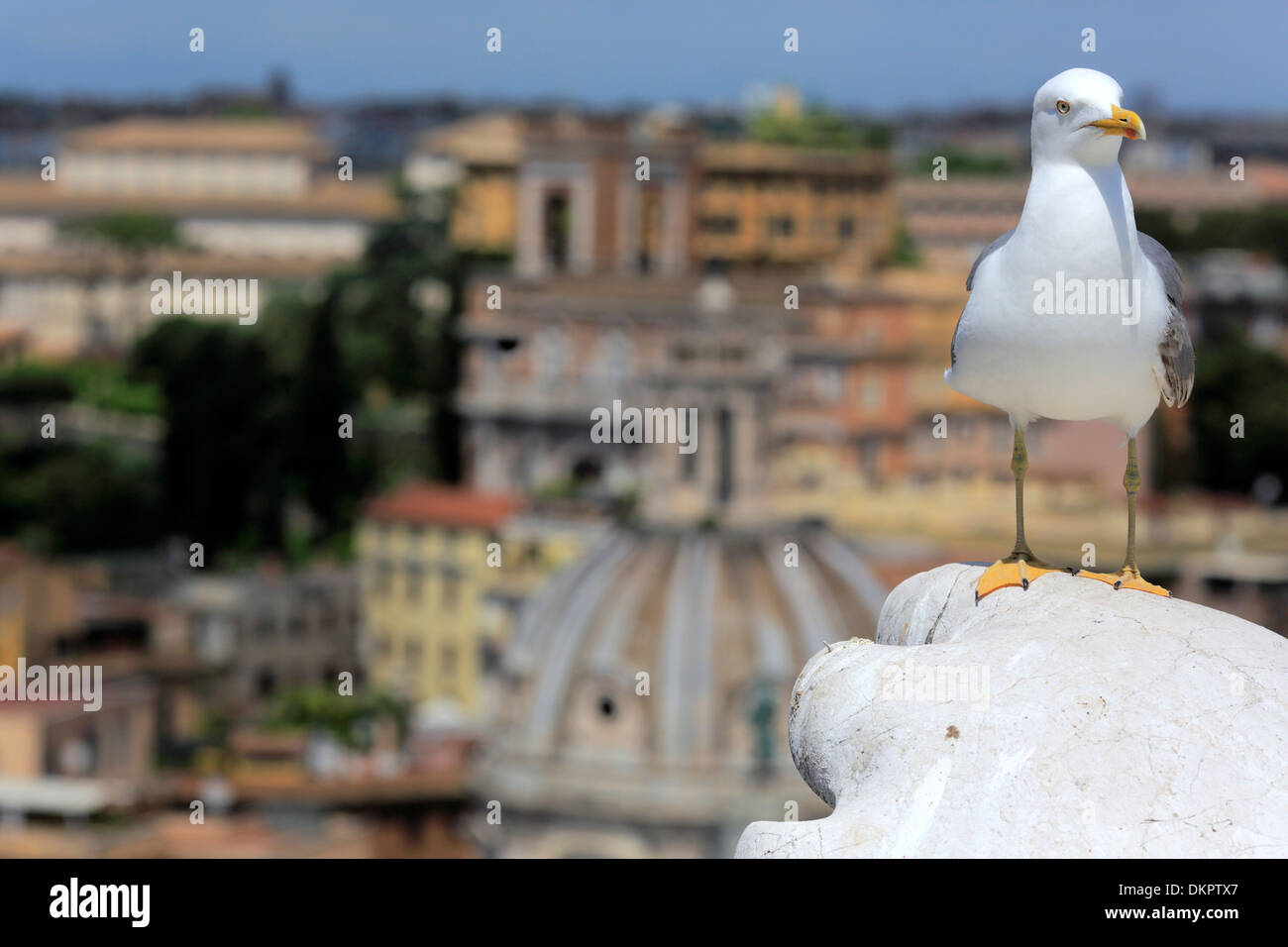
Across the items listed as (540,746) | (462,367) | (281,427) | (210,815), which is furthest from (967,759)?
(462,367)

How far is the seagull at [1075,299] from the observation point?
19.3 feet

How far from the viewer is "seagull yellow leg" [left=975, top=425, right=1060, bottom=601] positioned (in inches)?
231

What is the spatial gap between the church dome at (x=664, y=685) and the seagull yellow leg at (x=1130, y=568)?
1345 inches

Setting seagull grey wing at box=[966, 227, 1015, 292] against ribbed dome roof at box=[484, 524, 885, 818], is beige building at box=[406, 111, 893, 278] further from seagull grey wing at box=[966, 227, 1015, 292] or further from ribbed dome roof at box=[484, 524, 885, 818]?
seagull grey wing at box=[966, 227, 1015, 292]

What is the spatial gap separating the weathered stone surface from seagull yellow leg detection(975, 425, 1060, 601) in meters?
0.46

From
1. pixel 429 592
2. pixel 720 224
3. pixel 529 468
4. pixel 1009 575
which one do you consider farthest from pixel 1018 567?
pixel 720 224

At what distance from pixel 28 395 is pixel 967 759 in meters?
83.4

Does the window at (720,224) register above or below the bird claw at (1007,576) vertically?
above

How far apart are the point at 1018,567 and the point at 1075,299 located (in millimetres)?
582

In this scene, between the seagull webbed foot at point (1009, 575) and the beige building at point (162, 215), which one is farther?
the beige building at point (162, 215)

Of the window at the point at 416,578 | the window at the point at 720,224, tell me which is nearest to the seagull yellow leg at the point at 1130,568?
the window at the point at 416,578

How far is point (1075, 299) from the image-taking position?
599 cm

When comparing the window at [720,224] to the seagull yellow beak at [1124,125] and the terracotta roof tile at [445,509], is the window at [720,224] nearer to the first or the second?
the terracotta roof tile at [445,509]

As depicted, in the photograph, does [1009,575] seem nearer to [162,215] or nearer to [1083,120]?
[1083,120]
